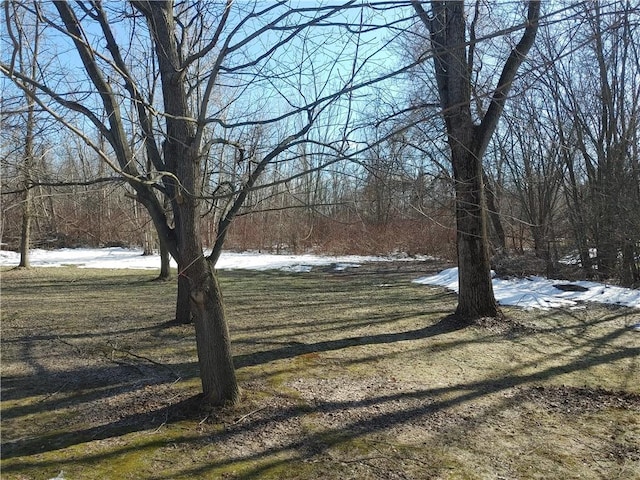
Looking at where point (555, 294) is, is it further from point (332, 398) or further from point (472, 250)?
point (332, 398)

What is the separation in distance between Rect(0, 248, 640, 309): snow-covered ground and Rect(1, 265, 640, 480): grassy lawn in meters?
0.71

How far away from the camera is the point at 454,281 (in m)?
11.4

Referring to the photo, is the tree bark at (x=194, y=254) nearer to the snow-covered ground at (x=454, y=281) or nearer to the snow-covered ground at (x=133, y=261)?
the snow-covered ground at (x=454, y=281)

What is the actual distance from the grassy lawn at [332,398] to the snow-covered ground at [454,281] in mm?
713

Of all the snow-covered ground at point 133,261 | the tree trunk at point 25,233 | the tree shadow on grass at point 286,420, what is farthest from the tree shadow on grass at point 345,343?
the tree trunk at point 25,233

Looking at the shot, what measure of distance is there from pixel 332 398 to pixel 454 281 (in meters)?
8.15

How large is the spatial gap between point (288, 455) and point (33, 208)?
15.5 m

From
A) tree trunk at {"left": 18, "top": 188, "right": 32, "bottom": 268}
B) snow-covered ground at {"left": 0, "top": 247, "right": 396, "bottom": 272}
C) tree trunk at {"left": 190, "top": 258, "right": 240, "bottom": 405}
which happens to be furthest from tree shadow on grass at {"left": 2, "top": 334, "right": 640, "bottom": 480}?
tree trunk at {"left": 18, "top": 188, "right": 32, "bottom": 268}

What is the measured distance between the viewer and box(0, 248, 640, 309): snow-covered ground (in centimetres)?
818

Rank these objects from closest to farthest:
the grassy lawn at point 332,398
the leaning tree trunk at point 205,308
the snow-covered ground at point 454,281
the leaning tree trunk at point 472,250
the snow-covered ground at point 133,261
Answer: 1. the grassy lawn at point 332,398
2. the leaning tree trunk at point 205,308
3. the leaning tree trunk at point 472,250
4. the snow-covered ground at point 454,281
5. the snow-covered ground at point 133,261

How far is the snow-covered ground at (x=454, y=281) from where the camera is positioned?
Answer: 322 inches

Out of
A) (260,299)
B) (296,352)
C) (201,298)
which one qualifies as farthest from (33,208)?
(201,298)

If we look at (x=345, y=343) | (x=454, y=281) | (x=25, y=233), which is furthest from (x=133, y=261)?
(x=345, y=343)

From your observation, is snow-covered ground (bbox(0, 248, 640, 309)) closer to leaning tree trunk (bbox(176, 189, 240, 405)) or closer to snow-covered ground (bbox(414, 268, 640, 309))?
snow-covered ground (bbox(414, 268, 640, 309))
